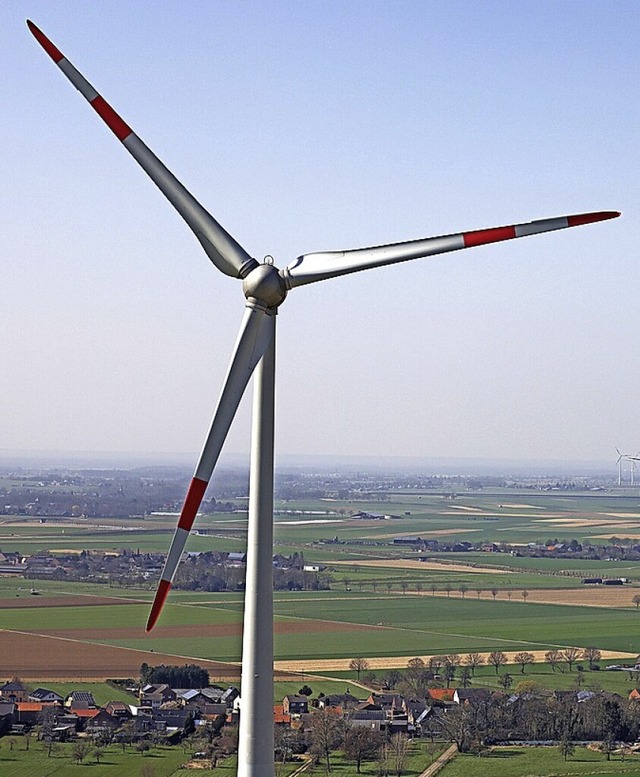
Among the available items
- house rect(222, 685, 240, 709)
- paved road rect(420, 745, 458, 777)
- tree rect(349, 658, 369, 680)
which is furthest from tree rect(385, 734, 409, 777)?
tree rect(349, 658, 369, 680)

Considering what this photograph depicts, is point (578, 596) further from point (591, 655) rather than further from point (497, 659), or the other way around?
point (497, 659)

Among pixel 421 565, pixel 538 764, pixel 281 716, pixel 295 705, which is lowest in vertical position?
pixel 538 764

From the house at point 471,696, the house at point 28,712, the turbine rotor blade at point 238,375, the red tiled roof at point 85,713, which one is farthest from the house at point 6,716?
the turbine rotor blade at point 238,375

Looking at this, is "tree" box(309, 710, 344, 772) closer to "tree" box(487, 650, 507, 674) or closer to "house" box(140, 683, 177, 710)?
"house" box(140, 683, 177, 710)

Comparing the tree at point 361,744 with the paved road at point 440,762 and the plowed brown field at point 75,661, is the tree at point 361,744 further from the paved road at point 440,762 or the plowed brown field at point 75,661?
the plowed brown field at point 75,661

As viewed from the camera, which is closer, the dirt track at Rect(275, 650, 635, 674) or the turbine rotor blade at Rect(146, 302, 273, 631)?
the turbine rotor blade at Rect(146, 302, 273, 631)

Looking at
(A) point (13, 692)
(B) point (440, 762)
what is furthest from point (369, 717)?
(A) point (13, 692)
